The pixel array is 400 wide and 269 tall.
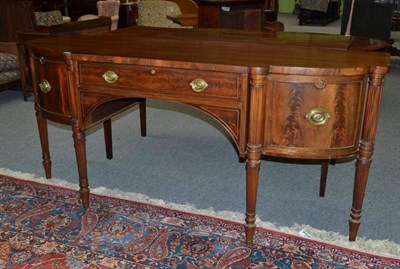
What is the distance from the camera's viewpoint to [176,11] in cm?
564

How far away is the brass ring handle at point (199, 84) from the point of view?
190 cm

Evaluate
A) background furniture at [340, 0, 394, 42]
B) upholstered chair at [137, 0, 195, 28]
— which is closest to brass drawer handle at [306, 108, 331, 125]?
background furniture at [340, 0, 394, 42]

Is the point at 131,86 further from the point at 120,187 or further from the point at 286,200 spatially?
the point at 286,200

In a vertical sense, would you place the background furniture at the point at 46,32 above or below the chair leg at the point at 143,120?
Result: above

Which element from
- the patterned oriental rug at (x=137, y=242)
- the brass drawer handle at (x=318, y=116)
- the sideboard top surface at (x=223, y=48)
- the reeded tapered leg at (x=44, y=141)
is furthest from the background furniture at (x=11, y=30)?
the brass drawer handle at (x=318, y=116)

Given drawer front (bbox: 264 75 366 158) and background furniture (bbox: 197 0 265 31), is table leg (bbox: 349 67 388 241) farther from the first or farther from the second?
background furniture (bbox: 197 0 265 31)

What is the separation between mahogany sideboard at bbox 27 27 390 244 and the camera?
5.85 ft

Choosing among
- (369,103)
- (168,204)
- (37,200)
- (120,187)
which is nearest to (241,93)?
(369,103)

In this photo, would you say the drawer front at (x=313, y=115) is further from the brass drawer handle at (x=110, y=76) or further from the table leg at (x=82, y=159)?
the table leg at (x=82, y=159)

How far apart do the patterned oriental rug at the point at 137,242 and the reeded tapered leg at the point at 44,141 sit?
0.82ft

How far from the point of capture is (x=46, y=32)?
409cm

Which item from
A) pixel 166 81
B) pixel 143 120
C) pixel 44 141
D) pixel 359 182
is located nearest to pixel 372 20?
pixel 143 120

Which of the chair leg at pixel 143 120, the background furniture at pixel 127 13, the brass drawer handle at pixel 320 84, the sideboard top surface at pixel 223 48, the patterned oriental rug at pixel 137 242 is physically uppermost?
the sideboard top surface at pixel 223 48

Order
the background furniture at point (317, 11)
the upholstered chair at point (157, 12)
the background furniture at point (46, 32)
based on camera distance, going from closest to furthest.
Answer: the background furniture at point (46, 32), the upholstered chair at point (157, 12), the background furniture at point (317, 11)
